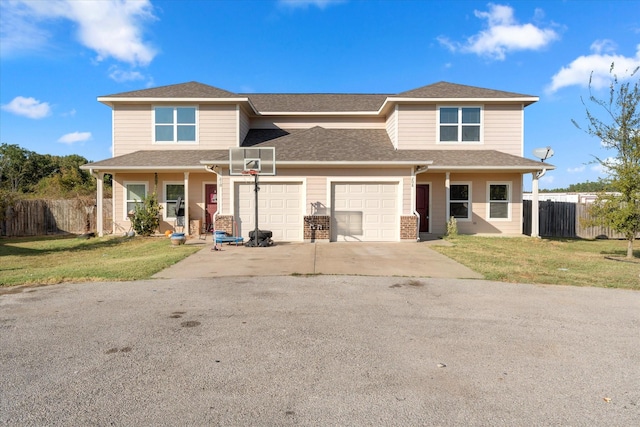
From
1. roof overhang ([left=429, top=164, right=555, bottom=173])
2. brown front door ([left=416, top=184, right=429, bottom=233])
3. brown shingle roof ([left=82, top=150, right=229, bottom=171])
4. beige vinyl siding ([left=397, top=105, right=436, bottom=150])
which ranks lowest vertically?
brown front door ([left=416, top=184, right=429, bottom=233])

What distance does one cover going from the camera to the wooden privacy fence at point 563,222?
1894cm

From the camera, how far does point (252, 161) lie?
13484mm

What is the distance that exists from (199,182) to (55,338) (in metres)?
13.0

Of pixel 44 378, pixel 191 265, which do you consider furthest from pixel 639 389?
pixel 191 265

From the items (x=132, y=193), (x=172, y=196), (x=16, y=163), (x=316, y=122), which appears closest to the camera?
(x=172, y=196)

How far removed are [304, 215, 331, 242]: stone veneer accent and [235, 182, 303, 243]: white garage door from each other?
0.33 m

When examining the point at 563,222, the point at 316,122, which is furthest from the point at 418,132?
the point at 563,222

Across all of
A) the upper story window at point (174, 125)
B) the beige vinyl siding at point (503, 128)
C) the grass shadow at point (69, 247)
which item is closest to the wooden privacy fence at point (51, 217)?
the grass shadow at point (69, 247)

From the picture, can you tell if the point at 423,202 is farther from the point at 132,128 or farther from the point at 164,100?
the point at 132,128

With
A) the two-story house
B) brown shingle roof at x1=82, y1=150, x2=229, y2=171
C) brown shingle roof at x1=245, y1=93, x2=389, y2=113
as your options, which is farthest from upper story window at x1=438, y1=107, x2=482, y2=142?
brown shingle roof at x1=82, y1=150, x2=229, y2=171

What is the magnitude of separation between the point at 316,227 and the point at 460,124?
8488 mm

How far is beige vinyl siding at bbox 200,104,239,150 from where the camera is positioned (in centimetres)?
1750

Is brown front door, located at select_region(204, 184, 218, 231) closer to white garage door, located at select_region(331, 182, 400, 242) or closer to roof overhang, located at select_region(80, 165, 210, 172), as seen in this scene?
roof overhang, located at select_region(80, 165, 210, 172)

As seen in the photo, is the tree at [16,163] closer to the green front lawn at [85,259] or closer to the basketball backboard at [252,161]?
the green front lawn at [85,259]
